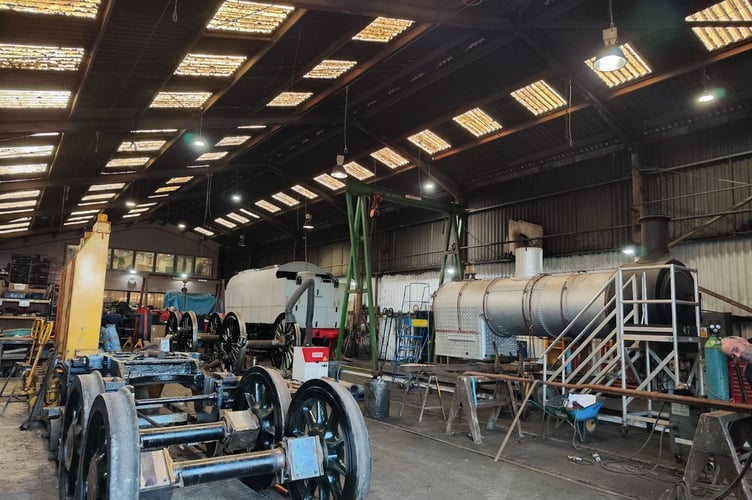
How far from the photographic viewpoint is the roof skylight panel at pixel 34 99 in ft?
23.0

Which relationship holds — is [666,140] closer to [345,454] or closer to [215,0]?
[215,0]

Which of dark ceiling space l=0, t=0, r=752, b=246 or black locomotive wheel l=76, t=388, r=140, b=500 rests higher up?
dark ceiling space l=0, t=0, r=752, b=246

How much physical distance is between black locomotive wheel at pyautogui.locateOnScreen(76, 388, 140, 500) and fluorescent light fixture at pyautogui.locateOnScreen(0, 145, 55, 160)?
884 cm

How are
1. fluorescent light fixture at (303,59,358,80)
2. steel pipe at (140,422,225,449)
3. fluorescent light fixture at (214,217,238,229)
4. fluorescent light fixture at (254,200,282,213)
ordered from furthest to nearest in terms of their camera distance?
fluorescent light fixture at (214,217,238,229) < fluorescent light fixture at (254,200,282,213) < fluorescent light fixture at (303,59,358,80) < steel pipe at (140,422,225,449)

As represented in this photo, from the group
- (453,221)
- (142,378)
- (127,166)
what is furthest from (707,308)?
(127,166)

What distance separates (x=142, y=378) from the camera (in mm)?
5184

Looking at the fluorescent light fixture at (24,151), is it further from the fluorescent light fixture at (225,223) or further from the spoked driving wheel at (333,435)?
the fluorescent light fixture at (225,223)

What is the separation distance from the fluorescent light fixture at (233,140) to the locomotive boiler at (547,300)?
282 inches

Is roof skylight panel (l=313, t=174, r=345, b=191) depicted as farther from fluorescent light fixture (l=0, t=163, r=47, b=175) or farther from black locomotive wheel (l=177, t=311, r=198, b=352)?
fluorescent light fixture (l=0, t=163, r=47, b=175)

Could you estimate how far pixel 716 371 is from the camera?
5.96m

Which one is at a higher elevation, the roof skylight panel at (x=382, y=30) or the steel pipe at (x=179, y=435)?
the roof skylight panel at (x=382, y=30)

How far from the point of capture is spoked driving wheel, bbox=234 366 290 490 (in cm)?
366

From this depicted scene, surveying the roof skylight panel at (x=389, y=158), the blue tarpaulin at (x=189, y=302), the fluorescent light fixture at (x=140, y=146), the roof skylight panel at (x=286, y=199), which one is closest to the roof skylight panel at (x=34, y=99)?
the fluorescent light fixture at (x=140, y=146)

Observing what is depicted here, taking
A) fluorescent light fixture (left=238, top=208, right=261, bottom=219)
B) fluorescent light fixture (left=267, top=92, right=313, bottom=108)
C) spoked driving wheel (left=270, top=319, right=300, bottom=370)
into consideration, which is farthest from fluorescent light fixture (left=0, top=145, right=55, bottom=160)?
fluorescent light fixture (left=238, top=208, right=261, bottom=219)
